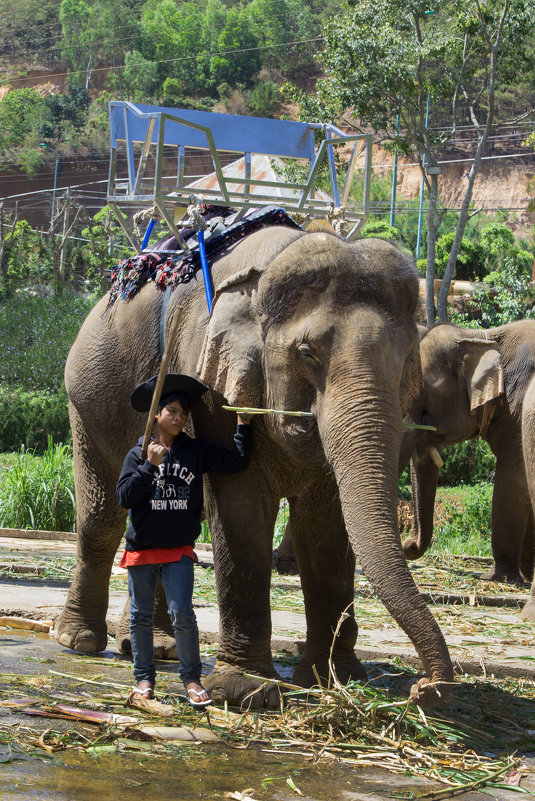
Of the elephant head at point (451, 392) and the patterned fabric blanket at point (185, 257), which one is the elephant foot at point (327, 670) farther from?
the elephant head at point (451, 392)

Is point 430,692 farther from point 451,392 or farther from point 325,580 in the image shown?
point 451,392

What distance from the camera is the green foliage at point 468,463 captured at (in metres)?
18.8

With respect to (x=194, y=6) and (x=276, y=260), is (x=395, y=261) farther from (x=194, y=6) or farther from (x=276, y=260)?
(x=194, y=6)

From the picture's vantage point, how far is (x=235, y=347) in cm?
498

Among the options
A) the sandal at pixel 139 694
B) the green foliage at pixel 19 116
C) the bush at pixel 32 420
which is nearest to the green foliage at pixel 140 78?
the green foliage at pixel 19 116

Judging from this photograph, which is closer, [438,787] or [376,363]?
[438,787]

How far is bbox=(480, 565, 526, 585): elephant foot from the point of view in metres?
10.4

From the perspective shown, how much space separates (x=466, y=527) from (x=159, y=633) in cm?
906

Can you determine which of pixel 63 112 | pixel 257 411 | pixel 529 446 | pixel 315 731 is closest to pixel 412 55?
pixel 529 446

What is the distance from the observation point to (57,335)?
24984mm

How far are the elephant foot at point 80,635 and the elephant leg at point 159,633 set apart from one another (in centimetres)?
12

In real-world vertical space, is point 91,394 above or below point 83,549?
above

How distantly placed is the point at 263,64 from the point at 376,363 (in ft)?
370

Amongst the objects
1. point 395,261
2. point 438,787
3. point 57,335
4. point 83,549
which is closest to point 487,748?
point 438,787
